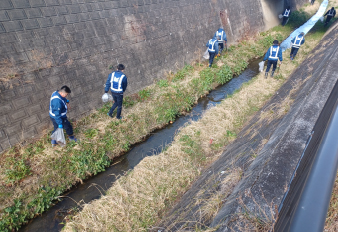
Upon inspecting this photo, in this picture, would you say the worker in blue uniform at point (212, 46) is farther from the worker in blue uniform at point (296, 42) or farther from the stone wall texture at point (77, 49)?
the worker in blue uniform at point (296, 42)

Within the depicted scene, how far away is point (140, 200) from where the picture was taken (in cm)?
483

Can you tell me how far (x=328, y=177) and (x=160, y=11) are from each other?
1121 cm

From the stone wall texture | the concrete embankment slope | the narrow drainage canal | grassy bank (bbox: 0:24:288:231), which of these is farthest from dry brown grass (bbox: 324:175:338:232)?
the stone wall texture

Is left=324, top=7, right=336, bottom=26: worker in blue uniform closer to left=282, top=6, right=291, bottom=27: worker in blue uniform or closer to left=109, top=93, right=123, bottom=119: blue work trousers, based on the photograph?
left=282, top=6, right=291, bottom=27: worker in blue uniform

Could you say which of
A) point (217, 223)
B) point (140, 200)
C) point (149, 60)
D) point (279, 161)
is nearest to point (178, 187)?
point (140, 200)

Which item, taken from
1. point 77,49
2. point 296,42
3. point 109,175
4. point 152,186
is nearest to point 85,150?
point 109,175

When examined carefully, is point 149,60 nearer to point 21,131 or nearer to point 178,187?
point 21,131

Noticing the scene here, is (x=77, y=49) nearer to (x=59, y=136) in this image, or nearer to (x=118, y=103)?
(x=118, y=103)

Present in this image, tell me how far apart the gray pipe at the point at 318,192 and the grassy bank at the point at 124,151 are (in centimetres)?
376

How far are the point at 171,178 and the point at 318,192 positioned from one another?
4396 millimetres

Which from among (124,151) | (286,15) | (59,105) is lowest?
(124,151)

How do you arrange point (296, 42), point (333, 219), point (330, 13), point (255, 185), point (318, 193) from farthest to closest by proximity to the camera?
point (330, 13) → point (296, 42) → point (255, 185) → point (333, 219) → point (318, 193)

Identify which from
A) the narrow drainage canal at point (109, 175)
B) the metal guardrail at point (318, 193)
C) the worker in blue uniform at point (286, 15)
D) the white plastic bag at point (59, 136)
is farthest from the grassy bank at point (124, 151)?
the worker in blue uniform at point (286, 15)

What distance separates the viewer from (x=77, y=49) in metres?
7.61
